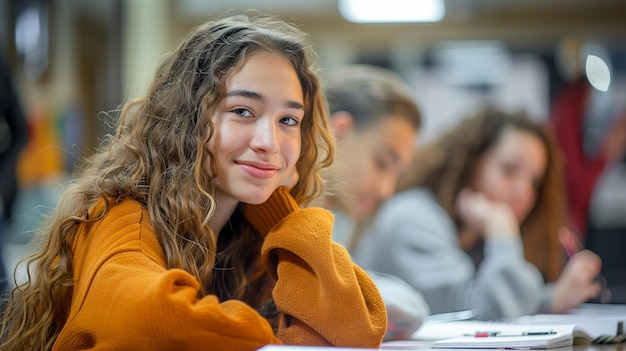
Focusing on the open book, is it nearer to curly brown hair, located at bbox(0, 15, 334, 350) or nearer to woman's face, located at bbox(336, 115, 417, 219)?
curly brown hair, located at bbox(0, 15, 334, 350)

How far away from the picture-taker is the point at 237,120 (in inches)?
37.8

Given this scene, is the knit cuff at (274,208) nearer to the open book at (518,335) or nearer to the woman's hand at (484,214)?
the open book at (518,335)

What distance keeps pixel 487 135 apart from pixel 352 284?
5.08ft

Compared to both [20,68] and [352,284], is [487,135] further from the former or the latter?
[20,68]

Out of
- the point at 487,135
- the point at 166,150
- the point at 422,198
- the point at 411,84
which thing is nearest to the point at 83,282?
the point at 166,150

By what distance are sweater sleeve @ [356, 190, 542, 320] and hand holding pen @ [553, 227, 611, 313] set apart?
0.20 ft

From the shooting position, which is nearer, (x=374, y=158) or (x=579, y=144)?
(x=374, y=158)

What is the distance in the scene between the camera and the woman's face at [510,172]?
93.2 inches

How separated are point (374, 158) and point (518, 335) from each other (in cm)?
110

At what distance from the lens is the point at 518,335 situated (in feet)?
3.60

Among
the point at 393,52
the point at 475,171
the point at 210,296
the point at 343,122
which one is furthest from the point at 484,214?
the point at 210,296

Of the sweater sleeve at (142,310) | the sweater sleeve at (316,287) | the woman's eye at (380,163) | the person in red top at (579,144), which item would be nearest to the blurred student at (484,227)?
the woman's eye at (380,163)

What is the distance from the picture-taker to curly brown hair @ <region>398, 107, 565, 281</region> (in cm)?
238

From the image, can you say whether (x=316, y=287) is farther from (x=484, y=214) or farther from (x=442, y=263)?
(x=484, y=214)
